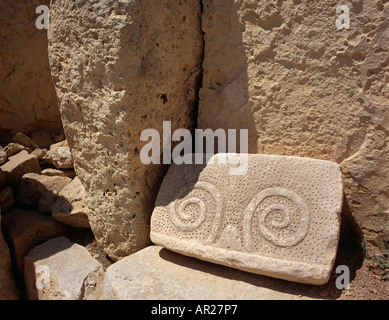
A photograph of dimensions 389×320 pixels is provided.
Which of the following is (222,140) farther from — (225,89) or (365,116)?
(365,116)

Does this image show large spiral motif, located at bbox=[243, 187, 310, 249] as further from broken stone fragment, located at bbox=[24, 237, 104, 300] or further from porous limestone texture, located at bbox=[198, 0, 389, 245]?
broken stone fragment, located at bbox=[24, 237, 104, 300]

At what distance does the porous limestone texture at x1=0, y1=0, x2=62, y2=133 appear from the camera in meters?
3.18

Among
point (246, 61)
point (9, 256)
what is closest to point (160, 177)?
point (246, 61)

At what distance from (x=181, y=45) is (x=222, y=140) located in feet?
2.18

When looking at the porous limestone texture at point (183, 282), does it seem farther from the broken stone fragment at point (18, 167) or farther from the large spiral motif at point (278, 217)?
the broken stone fragment at point (18, 167)

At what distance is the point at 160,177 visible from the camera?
2.36 m

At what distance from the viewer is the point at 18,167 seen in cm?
291

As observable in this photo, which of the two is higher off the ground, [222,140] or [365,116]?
[365,116]

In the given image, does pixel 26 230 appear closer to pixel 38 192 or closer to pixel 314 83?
pixel 38 192

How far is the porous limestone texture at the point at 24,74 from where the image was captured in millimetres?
3184

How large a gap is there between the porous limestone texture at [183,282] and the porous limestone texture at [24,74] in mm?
1993

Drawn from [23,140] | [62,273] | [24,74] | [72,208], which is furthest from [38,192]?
[24,74]

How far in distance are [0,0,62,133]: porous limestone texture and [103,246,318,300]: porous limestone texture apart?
199 cm

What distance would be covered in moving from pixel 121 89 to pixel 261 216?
1044mm
